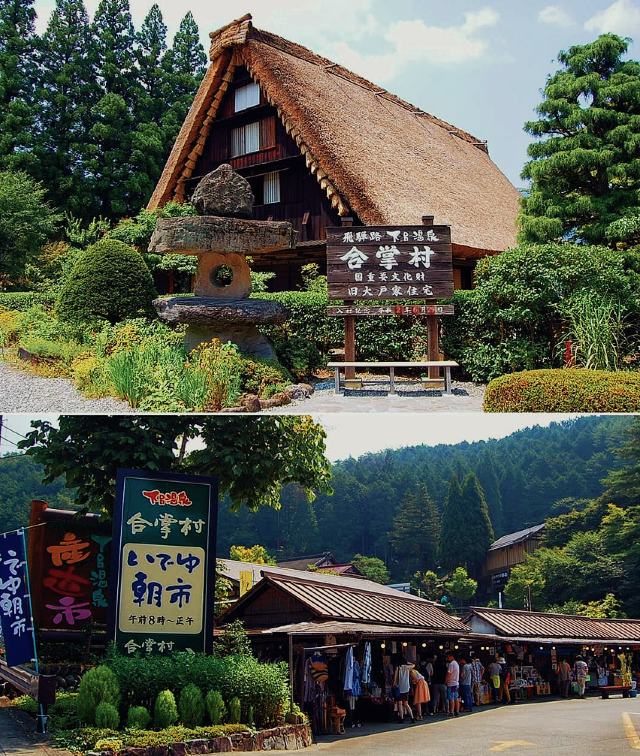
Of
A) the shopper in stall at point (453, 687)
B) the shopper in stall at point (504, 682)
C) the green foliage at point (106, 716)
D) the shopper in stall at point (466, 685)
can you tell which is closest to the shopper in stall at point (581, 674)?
the shopper in stall at point (504, 682)

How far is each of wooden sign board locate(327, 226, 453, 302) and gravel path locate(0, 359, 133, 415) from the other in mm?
4255

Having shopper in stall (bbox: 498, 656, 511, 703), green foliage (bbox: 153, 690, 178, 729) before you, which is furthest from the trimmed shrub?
shopper in stall (bbox: 498, 656, 511, 703)

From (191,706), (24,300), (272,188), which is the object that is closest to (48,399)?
(191,706)

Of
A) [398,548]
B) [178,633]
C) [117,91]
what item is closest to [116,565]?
[178,633]

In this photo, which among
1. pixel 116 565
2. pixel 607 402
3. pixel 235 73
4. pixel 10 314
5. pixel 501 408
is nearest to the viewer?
pixel 116 565

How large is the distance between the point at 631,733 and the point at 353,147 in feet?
46.3

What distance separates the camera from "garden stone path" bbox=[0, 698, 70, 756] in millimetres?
6842

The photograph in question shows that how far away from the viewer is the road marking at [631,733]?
27.5ft

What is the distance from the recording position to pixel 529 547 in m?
34.0

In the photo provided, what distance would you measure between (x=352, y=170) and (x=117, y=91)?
59.2 feet

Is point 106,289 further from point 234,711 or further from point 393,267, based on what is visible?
point 234,711

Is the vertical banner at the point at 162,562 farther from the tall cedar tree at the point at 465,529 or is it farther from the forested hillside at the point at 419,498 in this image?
the tall cedar tree at the point at 465,529

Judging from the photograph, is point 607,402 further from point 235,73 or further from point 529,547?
point 529,547

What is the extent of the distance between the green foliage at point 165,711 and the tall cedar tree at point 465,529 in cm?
3272
